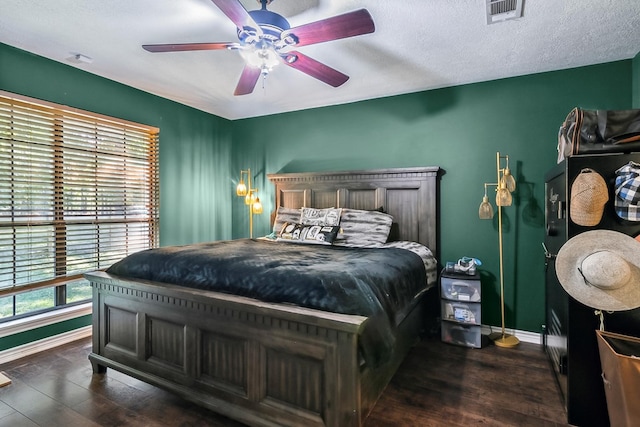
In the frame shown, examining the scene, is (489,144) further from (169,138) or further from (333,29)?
(169,138)

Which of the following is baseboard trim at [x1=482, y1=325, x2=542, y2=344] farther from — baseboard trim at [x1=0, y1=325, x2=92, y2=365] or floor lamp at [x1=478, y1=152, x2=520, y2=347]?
baseboard trim at [x1=0, y1=325, x2=92, y2=365]

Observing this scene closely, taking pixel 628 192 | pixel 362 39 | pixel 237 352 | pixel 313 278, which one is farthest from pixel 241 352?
pixel 362 39

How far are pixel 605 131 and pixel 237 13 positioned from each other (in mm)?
2052

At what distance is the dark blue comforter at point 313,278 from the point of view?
159cm

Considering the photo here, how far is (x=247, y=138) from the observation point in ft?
15.4

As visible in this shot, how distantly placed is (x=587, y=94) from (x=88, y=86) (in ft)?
15.3

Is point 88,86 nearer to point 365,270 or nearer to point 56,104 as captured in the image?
point 56,104

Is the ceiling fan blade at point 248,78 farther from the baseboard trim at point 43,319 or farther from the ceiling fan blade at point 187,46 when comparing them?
the baseboard trim at point 43,319

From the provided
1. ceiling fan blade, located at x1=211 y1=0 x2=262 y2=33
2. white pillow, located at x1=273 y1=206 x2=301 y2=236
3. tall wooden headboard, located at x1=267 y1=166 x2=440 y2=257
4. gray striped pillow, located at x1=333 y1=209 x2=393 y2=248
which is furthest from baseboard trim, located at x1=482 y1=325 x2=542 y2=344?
ceiling fan blade, located at x1=211 y1=0 x2=262 y2=33

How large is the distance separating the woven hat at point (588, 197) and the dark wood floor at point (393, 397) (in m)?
1.17

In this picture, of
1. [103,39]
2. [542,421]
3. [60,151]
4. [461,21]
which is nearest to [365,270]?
[542,421]

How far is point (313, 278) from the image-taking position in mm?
1696

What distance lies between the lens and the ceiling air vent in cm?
199

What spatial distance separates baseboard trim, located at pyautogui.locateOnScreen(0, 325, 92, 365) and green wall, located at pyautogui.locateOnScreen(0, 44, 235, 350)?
0.05m
